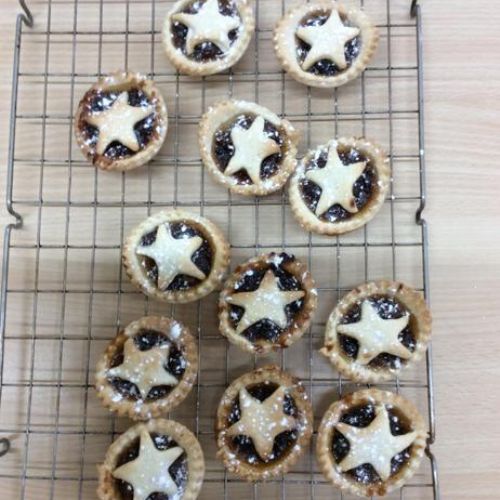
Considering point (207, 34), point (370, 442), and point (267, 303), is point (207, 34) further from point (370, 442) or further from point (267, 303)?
point (370, 442)

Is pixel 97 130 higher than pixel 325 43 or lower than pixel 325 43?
lower

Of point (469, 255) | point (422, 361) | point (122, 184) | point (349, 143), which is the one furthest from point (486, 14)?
point (122, 184)

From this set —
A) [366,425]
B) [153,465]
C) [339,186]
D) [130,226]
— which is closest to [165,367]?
[153,465]

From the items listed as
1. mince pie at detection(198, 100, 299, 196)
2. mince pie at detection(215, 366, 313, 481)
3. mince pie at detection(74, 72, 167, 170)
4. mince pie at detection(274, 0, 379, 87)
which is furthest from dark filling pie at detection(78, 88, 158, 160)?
mince pie at detection(215, 366, 313, 481)

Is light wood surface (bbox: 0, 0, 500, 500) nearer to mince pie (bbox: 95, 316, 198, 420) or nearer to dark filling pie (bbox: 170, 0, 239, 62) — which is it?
dark filling pie (bbox: 170, 0, 239, 62)

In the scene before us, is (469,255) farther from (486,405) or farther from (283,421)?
(283,421)
